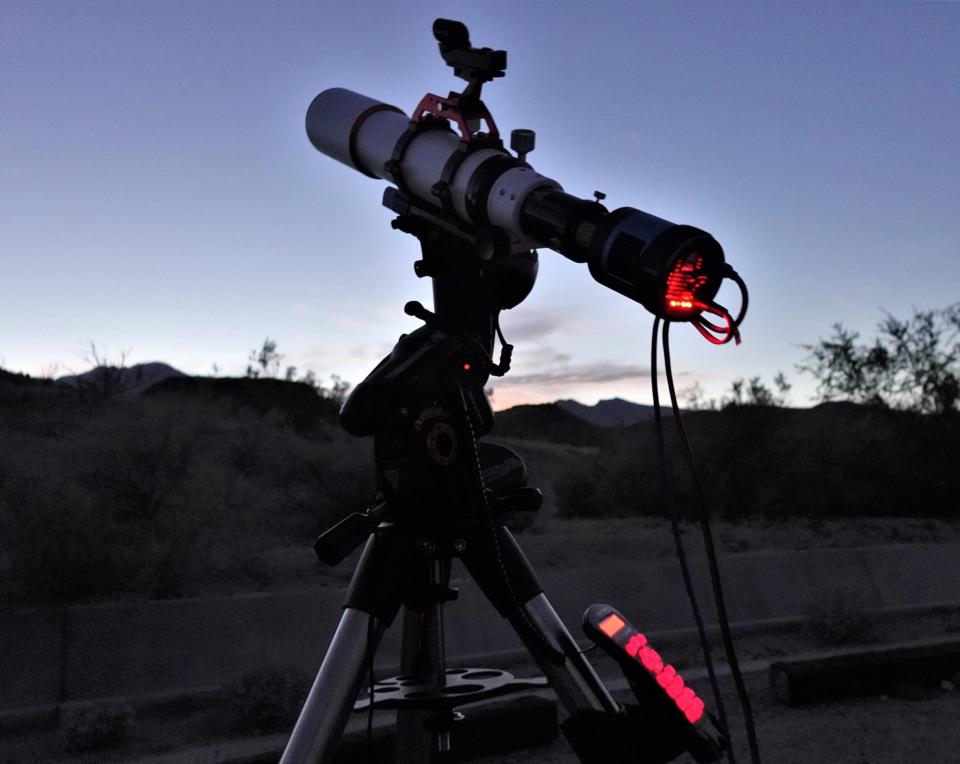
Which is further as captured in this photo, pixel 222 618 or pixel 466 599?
pixel 466 599

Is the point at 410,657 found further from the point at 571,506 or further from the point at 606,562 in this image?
the point at 571,506

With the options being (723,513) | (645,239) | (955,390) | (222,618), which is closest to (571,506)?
(723,513)

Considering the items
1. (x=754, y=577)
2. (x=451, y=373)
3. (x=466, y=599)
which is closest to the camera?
(x=451, y=373)

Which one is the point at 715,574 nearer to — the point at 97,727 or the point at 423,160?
the point at 423,160

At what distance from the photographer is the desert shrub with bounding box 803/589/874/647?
6941mm

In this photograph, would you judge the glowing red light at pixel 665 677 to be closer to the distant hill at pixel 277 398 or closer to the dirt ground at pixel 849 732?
the dirt ground at pixel 849 732

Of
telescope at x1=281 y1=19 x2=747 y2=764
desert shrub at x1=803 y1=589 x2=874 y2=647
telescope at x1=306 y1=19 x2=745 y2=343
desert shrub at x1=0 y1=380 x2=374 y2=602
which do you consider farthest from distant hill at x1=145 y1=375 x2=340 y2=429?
telescope at x1=281 y1=19 x2=747 y2=764

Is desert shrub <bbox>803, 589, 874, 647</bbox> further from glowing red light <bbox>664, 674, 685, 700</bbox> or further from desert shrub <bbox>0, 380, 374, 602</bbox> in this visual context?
glowing red light <bbox>664, 674, 685, 700</bbox>

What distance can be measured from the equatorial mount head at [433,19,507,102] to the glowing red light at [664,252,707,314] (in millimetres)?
1119

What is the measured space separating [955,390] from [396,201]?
506 inches

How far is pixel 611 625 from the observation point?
7.43 ft

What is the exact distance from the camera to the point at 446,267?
2748 millimetres

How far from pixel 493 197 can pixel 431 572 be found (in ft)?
2.99

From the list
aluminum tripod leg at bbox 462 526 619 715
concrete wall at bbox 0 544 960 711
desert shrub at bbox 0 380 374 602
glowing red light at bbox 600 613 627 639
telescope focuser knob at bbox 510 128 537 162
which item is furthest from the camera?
desert shrub at bbox 0 380 374 602
